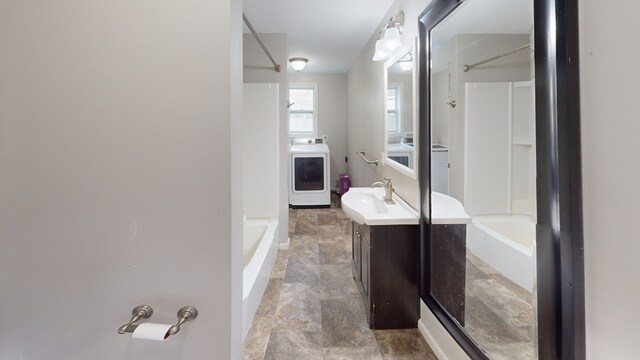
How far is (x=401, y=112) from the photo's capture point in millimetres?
2594

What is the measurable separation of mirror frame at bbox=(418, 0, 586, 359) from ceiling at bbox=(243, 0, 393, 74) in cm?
221

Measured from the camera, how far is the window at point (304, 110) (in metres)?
6.61

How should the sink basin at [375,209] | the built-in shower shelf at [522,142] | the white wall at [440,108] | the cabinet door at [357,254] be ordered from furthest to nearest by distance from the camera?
the cabinet door at [357,254]
the sink basin at [375,209]
the white wall at [440,108]
the built-in shower shelf at [522,142]

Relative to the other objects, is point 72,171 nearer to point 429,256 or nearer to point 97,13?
point 97,13

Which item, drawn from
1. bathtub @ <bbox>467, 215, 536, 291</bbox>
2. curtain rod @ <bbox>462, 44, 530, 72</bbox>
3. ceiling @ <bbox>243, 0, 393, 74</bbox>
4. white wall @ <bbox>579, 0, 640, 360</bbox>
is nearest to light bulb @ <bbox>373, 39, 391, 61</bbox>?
ceiling @ <bbox>243, 0, 393, 74</bbox>

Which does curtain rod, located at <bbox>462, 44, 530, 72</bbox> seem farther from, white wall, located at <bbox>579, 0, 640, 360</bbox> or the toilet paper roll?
the toilet paper roll

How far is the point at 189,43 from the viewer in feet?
2.66

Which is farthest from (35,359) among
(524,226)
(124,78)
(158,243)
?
(524,226)

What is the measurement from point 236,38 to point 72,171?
517 mm

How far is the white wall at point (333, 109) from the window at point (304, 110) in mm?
93

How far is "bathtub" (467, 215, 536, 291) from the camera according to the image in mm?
1145

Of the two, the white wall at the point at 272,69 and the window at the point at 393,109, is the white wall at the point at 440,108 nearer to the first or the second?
the window at the point at 393,109

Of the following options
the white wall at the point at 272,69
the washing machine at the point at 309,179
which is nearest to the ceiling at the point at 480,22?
the white wall at the point at 272,69

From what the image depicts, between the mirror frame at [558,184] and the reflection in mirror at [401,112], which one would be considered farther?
the reflection in mirror at [401,112]
